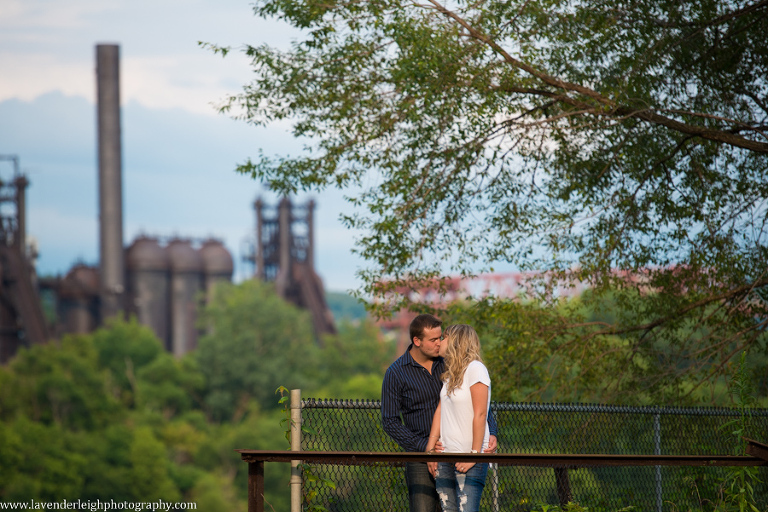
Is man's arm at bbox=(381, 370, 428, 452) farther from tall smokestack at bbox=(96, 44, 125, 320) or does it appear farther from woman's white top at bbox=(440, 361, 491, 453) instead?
tall smokestack at bbox=(96, 44, 125, 320)

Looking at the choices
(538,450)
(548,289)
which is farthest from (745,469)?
(548,289)

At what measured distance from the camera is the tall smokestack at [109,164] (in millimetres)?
56250

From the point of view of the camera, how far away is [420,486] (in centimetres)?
519

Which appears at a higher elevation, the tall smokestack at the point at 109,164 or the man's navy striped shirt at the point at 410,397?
the tall smokestack at the point at 109,164

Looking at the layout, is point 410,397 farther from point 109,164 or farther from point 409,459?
point 109,164

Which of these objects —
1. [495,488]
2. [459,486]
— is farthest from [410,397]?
[495,488]

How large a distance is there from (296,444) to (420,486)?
0.83 m

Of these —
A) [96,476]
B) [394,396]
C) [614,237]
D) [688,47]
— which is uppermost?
[688,47]

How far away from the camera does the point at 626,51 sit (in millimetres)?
11359

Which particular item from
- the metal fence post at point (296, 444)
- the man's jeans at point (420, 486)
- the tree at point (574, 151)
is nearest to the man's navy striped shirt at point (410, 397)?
the man's jeans at point (420, 486)

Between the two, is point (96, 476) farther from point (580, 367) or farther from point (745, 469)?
point (745, 469)

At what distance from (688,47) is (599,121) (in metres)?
1.83

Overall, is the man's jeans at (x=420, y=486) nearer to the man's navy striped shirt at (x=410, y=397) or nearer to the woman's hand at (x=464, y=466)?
the man's navy striped shirt at (x=410, y=397)

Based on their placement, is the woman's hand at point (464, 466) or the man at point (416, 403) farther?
the man at point (416, 403)
